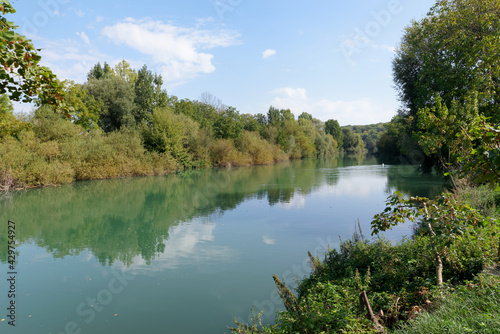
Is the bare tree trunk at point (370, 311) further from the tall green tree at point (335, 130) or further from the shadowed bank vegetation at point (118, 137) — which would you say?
the tall green tree at point (335, 130)

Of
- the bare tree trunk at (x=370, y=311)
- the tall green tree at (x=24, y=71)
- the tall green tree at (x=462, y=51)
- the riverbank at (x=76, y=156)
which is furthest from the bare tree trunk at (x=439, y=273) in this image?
the riverbank at (x=76, y=156)

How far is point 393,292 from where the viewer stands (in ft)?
16.4

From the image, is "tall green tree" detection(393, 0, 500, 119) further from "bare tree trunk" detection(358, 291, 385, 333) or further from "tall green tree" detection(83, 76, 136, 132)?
"tall green tree" detection(83, 76, 136, 132)

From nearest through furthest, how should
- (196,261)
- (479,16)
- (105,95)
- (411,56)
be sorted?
(196,261), (479,16), (411,56), (105,95)

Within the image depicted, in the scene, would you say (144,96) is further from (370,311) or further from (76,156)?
(370,311)

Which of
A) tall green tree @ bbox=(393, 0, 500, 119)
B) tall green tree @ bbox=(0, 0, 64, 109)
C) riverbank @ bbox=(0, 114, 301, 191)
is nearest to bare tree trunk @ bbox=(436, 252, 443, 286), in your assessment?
tall green tree @ bbox=(0, 0, 64, 109)

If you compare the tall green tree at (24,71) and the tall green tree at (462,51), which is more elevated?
the tall green tree at (462,51)

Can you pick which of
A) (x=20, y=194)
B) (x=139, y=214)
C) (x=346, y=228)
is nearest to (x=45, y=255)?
(x=139, y=214)

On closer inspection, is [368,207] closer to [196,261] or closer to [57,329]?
[196,261]

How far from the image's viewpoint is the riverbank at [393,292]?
3.58 meters

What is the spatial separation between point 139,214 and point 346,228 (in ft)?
32.9

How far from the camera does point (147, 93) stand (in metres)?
39.6

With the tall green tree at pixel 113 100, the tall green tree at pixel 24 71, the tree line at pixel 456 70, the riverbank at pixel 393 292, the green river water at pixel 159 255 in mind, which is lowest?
the green river water at pixel 159 255

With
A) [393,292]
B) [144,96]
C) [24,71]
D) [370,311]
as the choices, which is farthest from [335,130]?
[24,71]
